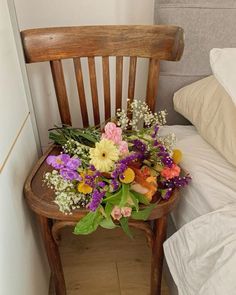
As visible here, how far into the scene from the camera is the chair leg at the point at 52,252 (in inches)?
32.9

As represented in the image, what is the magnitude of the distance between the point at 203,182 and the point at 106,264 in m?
0.66

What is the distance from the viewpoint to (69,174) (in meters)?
0.70

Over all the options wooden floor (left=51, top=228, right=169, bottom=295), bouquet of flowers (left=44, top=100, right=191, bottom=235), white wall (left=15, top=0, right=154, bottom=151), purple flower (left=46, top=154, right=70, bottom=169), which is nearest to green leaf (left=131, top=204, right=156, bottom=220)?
bouquet of flowers (left=44, top=100, right=191, bottom=235)

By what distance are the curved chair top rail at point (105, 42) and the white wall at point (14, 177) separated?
0.32 feet

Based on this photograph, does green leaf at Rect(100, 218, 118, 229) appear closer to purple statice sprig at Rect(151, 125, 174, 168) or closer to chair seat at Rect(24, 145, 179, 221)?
chair seat at Rect(24, 145, 179, 221)

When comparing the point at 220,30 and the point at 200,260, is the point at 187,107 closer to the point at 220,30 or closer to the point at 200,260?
the point at 220,30

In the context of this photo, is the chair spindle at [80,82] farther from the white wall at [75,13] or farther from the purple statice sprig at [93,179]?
the purple statice sprig at [93,179]

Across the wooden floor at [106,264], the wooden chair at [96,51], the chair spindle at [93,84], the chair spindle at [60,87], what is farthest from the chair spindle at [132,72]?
the wooden floor at [106,264]

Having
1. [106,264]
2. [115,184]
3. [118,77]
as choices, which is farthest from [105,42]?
[106,264]

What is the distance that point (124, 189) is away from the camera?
678mm

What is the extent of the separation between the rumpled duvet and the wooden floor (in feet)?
1.50

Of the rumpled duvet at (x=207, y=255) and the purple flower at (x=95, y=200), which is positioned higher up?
the purple flower at (x=95, y=200)

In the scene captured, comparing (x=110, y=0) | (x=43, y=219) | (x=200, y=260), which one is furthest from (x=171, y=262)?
(x=110, y=0)

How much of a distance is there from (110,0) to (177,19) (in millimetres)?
263
